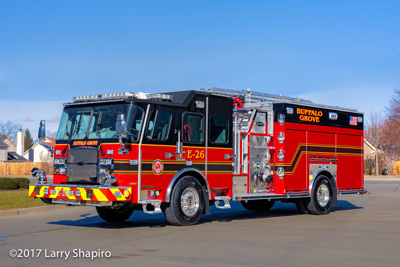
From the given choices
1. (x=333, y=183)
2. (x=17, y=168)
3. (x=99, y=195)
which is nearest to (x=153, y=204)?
(x=99, y=195)

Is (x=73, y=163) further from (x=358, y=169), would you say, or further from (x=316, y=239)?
(x=358, y=169)

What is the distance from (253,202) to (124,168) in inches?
252

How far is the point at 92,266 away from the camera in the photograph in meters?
7.73

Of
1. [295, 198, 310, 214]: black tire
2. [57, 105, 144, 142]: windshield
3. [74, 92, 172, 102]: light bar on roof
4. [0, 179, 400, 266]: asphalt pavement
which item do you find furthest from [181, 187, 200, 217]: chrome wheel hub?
[295, 198, 310, 214]: black tire

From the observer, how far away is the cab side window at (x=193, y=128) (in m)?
12.5

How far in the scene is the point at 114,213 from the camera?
1338cm

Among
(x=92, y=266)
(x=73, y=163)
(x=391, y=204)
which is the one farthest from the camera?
(x=391, y=204)

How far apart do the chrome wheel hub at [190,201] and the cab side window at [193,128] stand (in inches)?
44.8

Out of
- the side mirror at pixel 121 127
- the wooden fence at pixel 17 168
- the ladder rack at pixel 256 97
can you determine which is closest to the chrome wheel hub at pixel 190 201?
the side mirror at pixel 121 127

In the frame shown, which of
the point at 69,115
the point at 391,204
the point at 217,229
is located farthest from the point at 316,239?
the point at 391,204

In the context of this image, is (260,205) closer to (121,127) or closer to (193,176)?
(193,176)

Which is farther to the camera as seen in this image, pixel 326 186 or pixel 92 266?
pixel 326 186

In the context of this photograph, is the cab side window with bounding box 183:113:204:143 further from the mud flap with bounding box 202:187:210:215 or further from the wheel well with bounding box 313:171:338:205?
the wheel well with bounding box 313:171:338:205

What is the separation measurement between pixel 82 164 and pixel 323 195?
734cm
